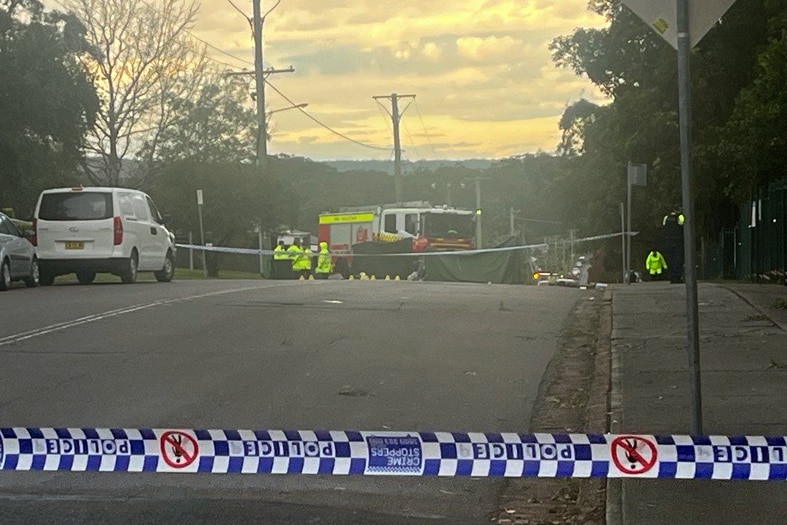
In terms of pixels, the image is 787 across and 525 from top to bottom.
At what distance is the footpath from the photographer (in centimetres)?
670

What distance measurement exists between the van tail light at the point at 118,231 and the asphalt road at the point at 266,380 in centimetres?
348

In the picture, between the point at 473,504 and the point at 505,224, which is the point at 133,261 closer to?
the point at 473,504

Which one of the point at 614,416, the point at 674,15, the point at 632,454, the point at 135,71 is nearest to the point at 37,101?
the point at 135,71

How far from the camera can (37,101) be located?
1351 inches

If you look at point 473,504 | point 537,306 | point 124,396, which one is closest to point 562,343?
point 537,306

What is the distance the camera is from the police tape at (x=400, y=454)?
20.5ft

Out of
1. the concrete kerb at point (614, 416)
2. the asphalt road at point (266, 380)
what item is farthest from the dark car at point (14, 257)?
the concrete kerb at point (614, 416)

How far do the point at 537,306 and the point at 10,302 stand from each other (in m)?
7.92

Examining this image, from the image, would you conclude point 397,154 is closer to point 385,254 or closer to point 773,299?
point 385,254

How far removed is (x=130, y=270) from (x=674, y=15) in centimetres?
1876

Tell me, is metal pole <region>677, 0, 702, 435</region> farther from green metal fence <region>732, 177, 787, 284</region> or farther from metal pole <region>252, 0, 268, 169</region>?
metal pole <region>252, 0, 268, 169</region>

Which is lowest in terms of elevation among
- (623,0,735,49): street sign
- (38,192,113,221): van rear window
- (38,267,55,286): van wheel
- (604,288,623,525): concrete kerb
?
(604,288,623,525): concrete kerb

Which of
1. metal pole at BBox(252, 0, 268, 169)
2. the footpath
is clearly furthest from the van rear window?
metal pole at BBox(252, 0, 268, 169)

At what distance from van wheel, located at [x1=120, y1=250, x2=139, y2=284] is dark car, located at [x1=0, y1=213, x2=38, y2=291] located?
1.66 metres
